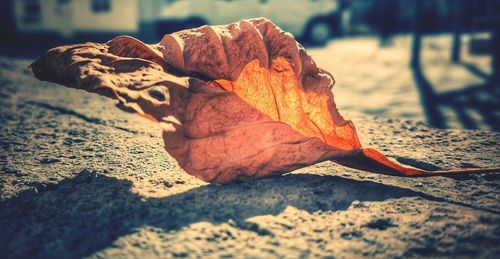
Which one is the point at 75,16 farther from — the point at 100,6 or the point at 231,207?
the point at 231,207

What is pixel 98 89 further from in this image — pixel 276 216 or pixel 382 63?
pixel 382 63

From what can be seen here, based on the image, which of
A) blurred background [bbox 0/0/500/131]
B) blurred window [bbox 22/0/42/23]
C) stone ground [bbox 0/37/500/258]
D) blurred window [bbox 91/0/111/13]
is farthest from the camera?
blurred window [bbox 22/0/42/23]

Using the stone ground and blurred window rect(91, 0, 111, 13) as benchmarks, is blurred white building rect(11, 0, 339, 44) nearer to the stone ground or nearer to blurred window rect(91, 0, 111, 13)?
blurred window rect(91, 0, 111, 13)

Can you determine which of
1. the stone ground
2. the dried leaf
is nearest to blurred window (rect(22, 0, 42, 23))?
the stone ground

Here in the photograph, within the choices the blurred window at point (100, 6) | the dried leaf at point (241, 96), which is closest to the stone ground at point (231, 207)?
the dried leaf at point (241, 96)

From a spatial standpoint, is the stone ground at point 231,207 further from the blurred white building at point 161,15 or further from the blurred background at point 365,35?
the blurred white building at point 161,15

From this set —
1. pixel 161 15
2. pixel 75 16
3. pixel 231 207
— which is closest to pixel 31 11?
pixel 75 16
